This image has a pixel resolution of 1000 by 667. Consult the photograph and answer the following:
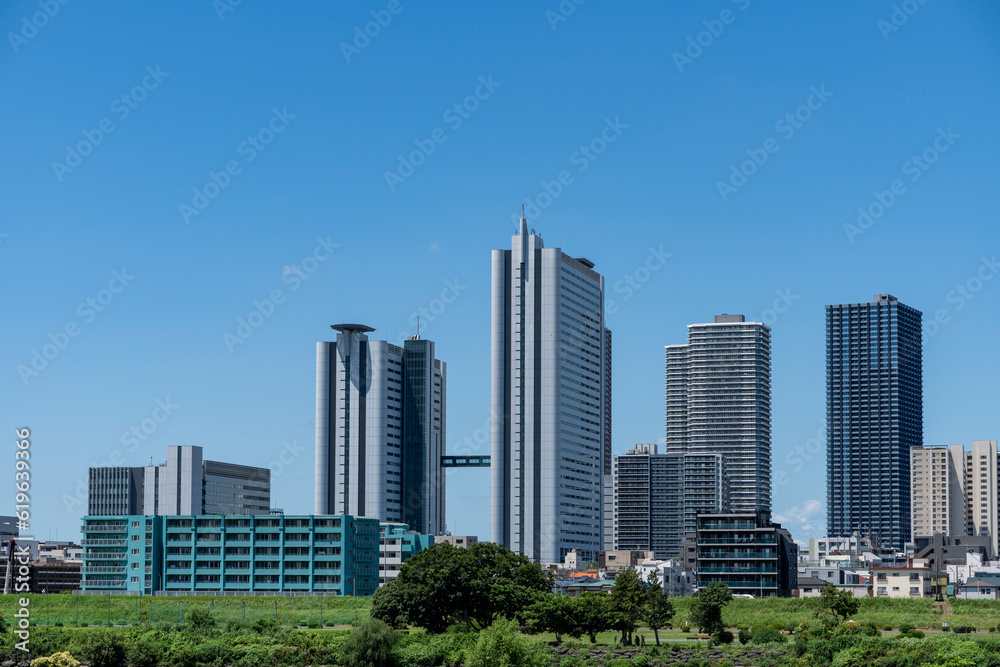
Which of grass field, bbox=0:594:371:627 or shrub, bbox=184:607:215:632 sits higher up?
shrub, bbox=184:607:215:632

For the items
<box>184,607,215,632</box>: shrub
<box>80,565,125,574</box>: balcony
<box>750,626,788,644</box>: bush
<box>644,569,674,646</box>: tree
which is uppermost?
<box>644,569,674,646</box>: tree

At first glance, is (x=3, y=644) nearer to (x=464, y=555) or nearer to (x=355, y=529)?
(x=464, y=555)

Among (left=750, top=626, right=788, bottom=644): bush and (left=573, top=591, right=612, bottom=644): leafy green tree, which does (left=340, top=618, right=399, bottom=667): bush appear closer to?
(left=573, top=591, right=612, bottom=644): leafy green tree

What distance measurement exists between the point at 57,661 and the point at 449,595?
1410 inches

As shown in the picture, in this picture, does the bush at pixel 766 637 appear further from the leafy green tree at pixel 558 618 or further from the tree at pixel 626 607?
the leafy green tree at pixel 558 618

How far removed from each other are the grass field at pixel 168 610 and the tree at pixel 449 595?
10445 millimetres

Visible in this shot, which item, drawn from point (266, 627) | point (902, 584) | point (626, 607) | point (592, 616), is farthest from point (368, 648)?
point (902, 584)

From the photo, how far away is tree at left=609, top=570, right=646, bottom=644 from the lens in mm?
115375

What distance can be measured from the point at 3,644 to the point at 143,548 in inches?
3206

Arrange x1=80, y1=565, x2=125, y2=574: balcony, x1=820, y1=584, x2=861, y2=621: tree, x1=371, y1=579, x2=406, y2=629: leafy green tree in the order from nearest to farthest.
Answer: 1. x1=371, y1=579, x2=406, y2=629: leafy green tree
2. x1=820, y1=584, x2=861, y2=621: tree
3. x1=80, y1=565, x2=125, y2=574: balcony

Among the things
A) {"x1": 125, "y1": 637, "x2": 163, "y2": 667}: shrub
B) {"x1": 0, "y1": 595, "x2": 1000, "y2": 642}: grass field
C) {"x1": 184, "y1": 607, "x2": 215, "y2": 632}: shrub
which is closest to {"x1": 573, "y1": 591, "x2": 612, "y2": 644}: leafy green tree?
{"x1": 0, "y1": 595, "x2": 1000, "y2": 642}: grass field

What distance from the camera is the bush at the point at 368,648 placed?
334ft

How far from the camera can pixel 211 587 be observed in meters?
181

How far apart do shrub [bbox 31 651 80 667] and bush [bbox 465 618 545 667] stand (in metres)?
31.5
